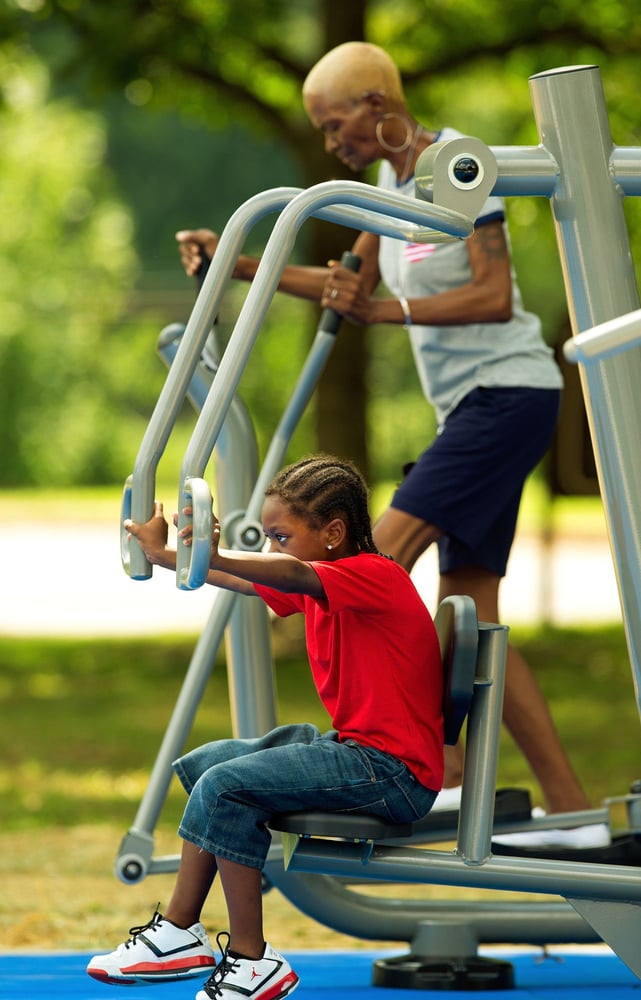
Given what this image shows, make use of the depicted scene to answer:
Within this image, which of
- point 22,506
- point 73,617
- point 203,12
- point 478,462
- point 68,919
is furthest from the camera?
point 22,506

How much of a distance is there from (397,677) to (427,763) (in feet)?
0.48

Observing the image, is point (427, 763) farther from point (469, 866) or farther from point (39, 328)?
point (39, 328)

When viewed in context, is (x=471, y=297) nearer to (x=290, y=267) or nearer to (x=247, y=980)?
(x=290, y=267)

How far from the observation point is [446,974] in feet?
10.8

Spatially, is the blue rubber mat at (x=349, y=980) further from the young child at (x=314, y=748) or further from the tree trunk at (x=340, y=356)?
the tree trunk at (x=340, y=356)

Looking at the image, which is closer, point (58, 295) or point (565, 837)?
point (565, 837)

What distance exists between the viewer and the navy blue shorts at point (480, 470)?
341cm

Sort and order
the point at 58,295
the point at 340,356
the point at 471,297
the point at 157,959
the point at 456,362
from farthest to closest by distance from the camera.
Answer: the point at 58,295, the point at 340,356, the point at 456,362, the point at 471,297, the point at 157,959

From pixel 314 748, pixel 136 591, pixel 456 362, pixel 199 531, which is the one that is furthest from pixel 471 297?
pixel 136 591

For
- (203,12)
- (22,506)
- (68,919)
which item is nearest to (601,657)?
(203,12)

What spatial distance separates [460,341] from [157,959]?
1.49 m

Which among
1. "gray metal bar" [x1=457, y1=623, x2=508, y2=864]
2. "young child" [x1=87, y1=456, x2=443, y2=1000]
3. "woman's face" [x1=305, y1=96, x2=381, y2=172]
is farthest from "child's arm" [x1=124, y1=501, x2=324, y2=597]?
"woman's face" [x1=305, y1=96, x2=381, y2=172]

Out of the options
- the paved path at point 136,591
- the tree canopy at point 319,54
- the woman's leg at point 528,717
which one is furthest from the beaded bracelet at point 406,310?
the paved path at point 136,591

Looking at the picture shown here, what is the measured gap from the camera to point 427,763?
2.70 m
